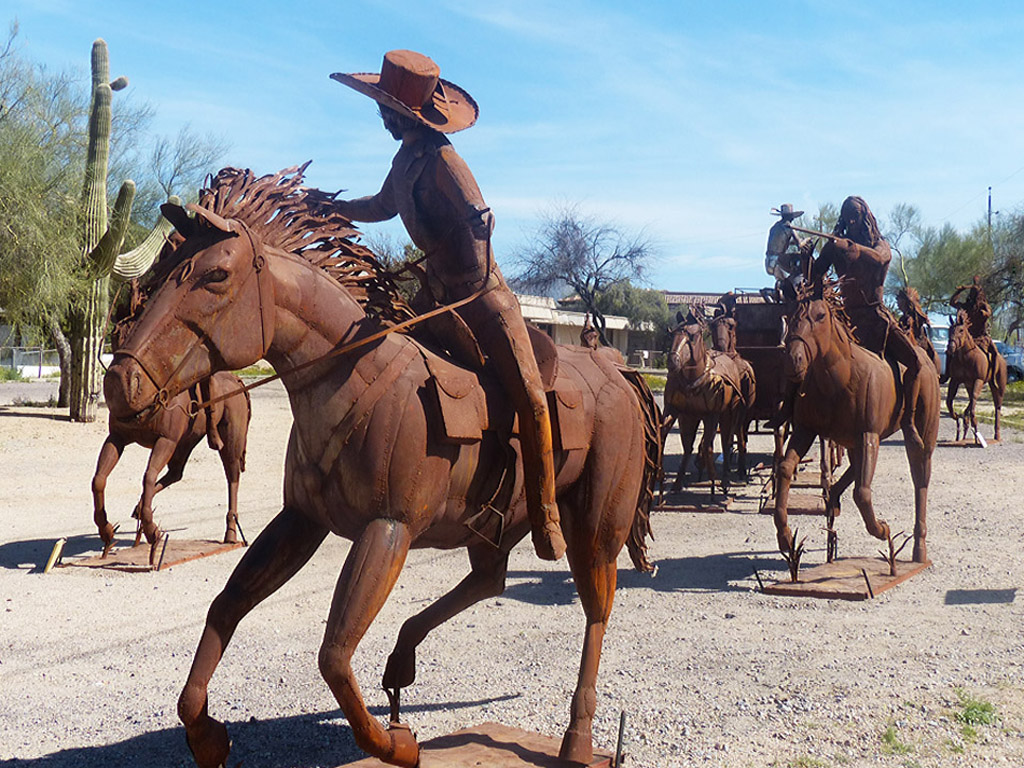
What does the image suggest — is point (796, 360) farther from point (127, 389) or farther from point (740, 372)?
Result: point (127, 389)

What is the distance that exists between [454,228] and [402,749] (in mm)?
1918

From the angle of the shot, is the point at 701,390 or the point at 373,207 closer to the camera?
the point at 373,207

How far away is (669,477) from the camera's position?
1451 centimetres

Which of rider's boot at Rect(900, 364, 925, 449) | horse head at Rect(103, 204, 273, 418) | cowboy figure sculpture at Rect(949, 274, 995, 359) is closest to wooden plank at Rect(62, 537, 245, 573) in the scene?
horse head at Rect(103, 204, 273, 418)

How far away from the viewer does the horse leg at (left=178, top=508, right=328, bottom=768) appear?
3.38 meters

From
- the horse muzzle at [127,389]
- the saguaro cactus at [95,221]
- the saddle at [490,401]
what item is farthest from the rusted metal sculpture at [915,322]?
the saguaro cactus at [95,221]

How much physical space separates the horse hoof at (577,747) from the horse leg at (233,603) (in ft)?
4.54

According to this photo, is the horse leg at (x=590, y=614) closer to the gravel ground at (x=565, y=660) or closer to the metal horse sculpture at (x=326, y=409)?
the metal horse sculpture at (x=326, y=409)

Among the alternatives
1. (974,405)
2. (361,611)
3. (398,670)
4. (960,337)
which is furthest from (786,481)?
(960,337)

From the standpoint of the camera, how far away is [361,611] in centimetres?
324

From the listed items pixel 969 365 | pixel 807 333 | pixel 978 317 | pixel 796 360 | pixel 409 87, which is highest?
pixel 409 87

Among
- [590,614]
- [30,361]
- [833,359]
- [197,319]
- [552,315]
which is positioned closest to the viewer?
[197,319]

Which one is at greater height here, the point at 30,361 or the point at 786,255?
the point at 786,255

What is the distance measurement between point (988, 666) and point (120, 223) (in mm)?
16199
